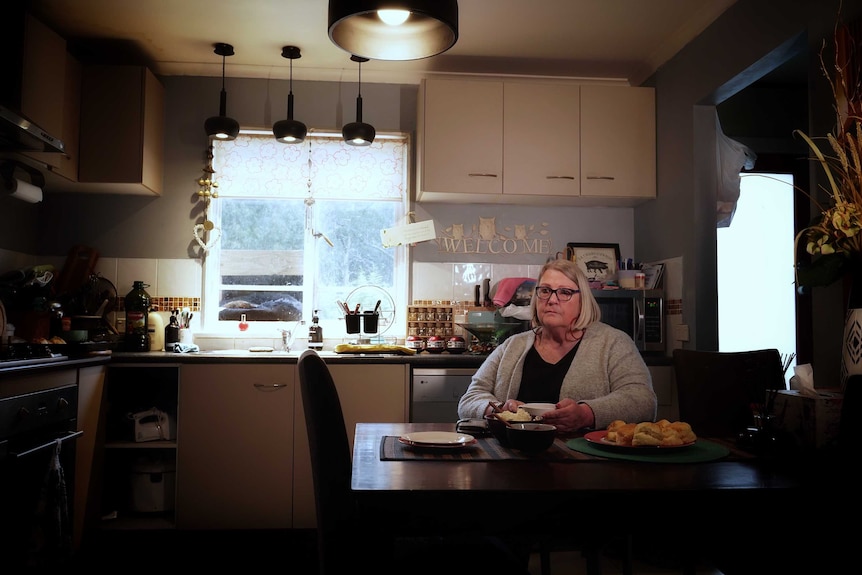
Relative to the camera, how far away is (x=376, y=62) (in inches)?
153

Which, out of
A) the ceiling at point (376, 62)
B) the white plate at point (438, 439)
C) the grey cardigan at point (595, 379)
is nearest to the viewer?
the white plate at point (438, 439)

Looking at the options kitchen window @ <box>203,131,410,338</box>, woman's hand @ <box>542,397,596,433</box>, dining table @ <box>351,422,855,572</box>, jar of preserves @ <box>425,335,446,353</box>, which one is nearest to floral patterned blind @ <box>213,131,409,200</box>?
kitchen window @ <box>203,131,410,338</box>

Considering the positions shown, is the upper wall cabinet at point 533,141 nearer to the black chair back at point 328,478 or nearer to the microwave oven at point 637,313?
the microwave oven at point 637,313

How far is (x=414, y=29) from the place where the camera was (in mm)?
1813

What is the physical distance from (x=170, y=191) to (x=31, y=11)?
3.57ft

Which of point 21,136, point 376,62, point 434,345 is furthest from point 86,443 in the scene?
point 376,62

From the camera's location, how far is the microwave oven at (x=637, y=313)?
3.53m

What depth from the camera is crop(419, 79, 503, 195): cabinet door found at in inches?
145

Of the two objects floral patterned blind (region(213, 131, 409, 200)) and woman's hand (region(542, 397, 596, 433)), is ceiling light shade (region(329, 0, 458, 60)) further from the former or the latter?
floral patterned blind (region(213, 131, 409, 200))

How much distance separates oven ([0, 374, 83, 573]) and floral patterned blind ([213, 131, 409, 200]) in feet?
5.28

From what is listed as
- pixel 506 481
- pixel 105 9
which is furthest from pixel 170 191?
pixel 506 481

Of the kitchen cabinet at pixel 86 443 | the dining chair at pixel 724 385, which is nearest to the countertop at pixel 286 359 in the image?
the kitchen cabinet at pixel 86 443

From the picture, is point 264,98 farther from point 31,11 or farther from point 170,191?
point 31,11

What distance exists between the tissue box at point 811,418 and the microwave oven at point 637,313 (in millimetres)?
1929
